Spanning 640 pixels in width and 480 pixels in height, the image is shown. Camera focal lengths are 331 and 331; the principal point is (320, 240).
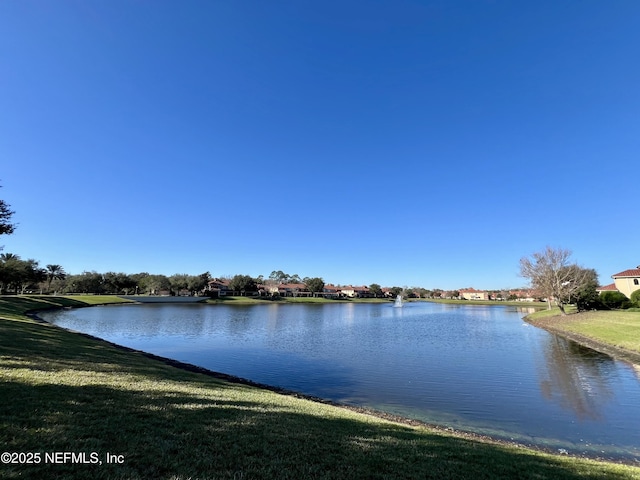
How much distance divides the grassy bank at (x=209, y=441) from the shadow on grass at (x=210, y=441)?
0.7 inches

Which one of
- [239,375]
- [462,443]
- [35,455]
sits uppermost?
[35,455]

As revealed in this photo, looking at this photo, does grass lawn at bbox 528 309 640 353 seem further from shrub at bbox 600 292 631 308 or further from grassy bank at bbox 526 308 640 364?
shrub at bbox 600 292 631 308

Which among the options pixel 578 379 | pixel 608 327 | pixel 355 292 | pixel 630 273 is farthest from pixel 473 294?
pixel 578 379

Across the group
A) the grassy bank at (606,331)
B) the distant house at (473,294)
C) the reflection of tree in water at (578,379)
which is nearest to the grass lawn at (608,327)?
the grassy bank at (606,331)

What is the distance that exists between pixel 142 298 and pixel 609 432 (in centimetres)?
9516

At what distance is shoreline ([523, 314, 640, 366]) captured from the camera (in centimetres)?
2249

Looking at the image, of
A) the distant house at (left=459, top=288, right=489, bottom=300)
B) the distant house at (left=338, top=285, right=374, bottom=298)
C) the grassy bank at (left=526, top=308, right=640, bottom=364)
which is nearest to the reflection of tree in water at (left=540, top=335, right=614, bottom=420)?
the grassy bank at (left=526, top=308, right=640, bottom=364)

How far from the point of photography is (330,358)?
77.3ft

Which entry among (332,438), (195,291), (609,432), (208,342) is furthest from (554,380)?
(195,291)

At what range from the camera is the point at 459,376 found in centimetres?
1872

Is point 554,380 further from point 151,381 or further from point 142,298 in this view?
point 142,298

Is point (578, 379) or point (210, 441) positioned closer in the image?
point (210, 441)

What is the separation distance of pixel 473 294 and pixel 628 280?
466 ft

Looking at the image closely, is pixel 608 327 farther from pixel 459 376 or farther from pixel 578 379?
pixel 459 376
